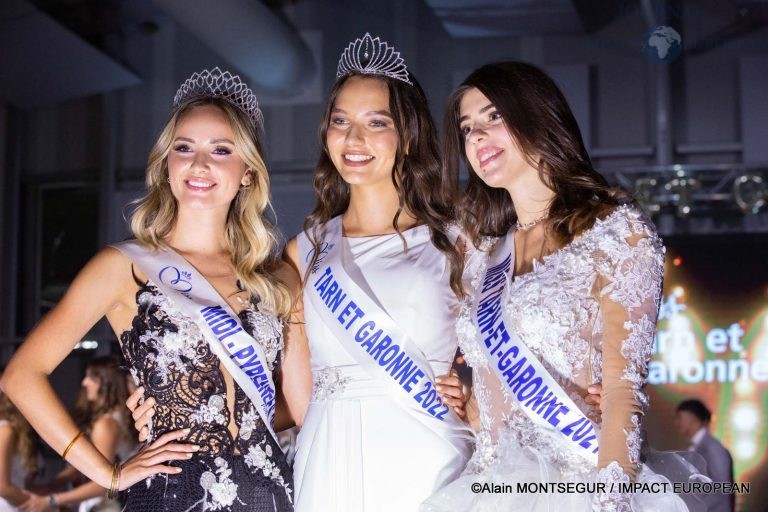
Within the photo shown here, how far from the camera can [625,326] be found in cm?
204

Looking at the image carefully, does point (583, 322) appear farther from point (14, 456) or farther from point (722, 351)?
point (722, 351)

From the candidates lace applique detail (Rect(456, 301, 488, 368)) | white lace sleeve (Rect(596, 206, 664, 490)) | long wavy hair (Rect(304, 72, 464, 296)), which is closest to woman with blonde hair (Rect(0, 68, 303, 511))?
long wavy hair (Rect(304, 72, 464, 296))

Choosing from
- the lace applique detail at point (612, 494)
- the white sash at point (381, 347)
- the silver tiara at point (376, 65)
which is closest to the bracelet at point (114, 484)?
the white sash at point (381, 347)

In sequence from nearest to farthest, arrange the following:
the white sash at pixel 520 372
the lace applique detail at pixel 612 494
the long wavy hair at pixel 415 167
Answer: the lace applique detail at pixel 612 494 → the white sash at pixel 520 372 → the long wavy hair at pixel 415 167

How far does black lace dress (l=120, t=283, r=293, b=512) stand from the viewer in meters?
2.28

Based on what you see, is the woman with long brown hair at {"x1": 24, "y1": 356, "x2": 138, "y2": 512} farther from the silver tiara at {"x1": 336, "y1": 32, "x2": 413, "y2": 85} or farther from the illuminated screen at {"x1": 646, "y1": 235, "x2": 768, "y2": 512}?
the illuminated screen at {"x1": 646, "y1": 235, "x2": 768, "y2": 512}

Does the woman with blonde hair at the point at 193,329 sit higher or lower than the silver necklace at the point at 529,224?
lower

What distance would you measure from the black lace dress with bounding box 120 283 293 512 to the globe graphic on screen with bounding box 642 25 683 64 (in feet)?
17.8

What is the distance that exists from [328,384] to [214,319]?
32cm

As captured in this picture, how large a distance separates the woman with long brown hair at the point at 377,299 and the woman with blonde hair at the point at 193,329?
4.7 inches

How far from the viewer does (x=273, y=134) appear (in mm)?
7434

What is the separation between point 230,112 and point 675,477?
4.70 ft

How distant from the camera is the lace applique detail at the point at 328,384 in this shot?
8.16 ft

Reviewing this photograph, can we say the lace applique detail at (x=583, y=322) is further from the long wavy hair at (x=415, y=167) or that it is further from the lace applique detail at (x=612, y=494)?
the long wavy hair at (x=415, y=167)
